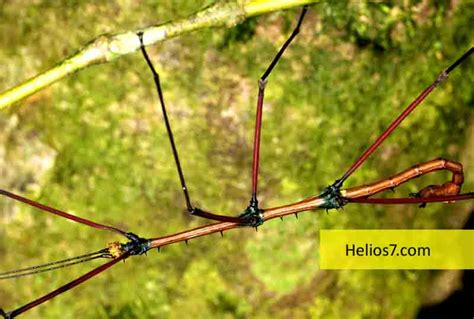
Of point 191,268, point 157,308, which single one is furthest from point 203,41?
point 157,308

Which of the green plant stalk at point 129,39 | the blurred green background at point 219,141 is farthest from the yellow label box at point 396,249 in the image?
the green plant stalk at point 129,39

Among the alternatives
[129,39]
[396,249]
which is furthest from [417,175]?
[396,249]

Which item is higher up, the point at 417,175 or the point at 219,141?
the point at 219,141

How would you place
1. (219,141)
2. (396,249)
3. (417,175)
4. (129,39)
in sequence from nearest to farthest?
(129,39) < (417,175) < (219,141) < (396,249)

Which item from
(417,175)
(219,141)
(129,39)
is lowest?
(417,175)

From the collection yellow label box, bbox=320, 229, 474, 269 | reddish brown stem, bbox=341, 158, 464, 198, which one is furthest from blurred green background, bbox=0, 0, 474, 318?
reddish brown stem, bbox=341, 158, 464, 198

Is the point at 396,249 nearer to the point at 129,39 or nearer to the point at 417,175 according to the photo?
the point at 417,175

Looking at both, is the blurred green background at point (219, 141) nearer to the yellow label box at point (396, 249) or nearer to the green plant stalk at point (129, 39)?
the yellow label box at point (396, 249)

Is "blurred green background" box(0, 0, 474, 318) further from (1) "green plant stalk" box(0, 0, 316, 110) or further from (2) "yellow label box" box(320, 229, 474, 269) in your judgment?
(1) "green plant stalk" box(0, 0, 316, 110)
